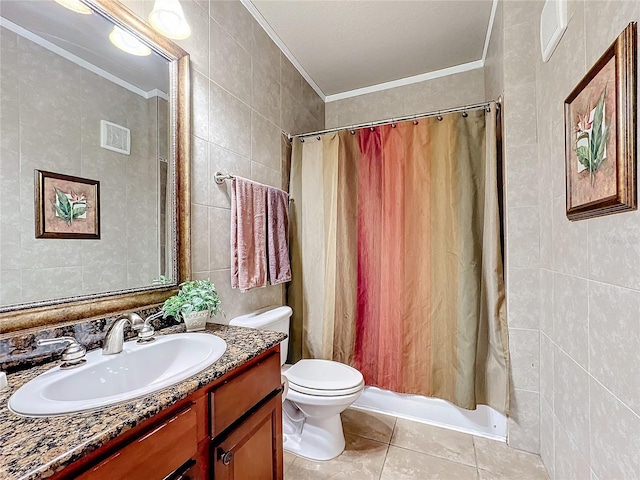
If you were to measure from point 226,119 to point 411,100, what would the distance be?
169 centimetres

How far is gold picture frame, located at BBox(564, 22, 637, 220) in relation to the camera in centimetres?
77

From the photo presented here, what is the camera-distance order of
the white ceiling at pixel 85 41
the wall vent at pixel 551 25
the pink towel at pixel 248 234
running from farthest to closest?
1. the pink towel at pixel 248 234
2. the wall vent at pixel 551 25
3. the white ceiling at pixel 85 41

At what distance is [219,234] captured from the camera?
152cm

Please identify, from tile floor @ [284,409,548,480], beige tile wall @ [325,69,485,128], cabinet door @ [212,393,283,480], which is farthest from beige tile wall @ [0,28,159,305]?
beige tile wall @ [325,69,485,128]

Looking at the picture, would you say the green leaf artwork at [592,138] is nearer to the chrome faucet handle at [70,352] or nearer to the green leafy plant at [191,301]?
the green leafy plant at [191,301]

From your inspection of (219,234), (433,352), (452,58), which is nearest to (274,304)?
(219,234)

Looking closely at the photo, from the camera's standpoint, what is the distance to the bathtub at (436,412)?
1.71 m

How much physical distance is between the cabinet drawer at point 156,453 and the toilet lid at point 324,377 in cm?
83

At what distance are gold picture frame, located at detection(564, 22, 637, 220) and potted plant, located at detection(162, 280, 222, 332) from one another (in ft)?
4.63

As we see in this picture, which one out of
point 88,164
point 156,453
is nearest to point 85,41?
point 88,164

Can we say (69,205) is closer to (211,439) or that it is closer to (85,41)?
(85,41)

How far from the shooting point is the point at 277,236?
187 centimetres

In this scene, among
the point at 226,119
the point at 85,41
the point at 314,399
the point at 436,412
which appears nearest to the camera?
the point at 85,41

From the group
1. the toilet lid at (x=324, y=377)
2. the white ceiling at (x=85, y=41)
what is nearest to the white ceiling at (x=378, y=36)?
the white ceiling at (x=85, y=41)
